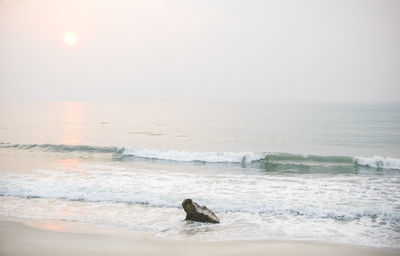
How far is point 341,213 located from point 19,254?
8.57 meters

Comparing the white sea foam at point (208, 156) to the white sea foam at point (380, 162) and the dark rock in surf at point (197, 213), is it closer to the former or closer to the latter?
the white sea foam at point (380, 162)

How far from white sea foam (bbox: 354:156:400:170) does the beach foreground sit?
48.1 ft

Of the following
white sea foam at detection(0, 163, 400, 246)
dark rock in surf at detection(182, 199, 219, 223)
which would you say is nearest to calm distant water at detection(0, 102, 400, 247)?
white sea foam at detection(0, 163, 400, 246)

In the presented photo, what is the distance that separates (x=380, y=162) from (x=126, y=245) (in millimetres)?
18283

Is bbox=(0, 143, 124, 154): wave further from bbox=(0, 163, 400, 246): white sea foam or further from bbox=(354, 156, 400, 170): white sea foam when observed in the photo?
bbox=(354, 156, 400, 170): white sea foam

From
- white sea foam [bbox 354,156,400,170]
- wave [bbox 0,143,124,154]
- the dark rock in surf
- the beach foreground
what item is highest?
wave [bbox 0,143,124,154]

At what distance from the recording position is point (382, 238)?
7898 mm

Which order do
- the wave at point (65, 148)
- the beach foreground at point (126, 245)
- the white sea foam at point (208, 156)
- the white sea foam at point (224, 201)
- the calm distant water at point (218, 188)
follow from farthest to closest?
the wave at point (65, 148) < the white sea foam at point (208, 156) < the calm distant water at point (218, 188) < the white sea foam at point (224, 201) < the beach foreground at point (126, 245)

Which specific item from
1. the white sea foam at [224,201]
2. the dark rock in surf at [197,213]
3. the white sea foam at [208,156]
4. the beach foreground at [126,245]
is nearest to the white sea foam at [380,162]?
the white sea foam at [224,201]

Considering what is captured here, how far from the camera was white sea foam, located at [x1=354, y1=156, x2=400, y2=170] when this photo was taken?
1978 cm

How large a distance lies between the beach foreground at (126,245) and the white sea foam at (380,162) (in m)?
14.6

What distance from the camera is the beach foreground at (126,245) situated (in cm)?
657

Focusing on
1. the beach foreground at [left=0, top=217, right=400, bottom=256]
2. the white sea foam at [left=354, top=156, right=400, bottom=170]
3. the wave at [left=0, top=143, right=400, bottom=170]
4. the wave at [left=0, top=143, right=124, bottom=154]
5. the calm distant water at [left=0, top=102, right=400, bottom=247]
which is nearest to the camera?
the beach foreground at [left=0, top=217, right=400, bottom=256]

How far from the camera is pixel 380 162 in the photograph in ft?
66.5
